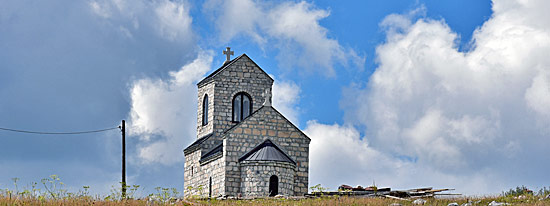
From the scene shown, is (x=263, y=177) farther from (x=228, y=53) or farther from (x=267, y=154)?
(x=228, y=53)

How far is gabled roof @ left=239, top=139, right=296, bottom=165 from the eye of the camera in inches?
1453

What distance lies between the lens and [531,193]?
99.6ft

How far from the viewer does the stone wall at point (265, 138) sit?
38.1 metres

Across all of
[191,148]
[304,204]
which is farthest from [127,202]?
[191,148]

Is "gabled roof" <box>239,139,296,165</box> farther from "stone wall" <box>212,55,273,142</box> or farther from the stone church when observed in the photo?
"stone wall" <box>212,55,273,142</box>

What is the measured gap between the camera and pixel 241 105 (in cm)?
4288

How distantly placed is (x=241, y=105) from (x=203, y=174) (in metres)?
4.58

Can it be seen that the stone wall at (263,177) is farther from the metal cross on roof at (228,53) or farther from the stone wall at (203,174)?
the metal cross on roof at (228,53)

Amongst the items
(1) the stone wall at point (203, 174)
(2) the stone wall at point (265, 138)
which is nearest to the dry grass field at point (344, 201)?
(2) the stone wall at point (265, 138)

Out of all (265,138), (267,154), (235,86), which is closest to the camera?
(267,154)

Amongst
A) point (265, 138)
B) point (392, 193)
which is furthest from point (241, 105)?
point (392, 193)

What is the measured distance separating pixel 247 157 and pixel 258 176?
1.45m

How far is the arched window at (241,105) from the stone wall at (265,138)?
11.9ft

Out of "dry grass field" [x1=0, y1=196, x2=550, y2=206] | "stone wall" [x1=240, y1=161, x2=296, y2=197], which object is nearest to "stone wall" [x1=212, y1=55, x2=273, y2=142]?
"stone wall" [x1=240, y1=161, x2=296, y2=197]
